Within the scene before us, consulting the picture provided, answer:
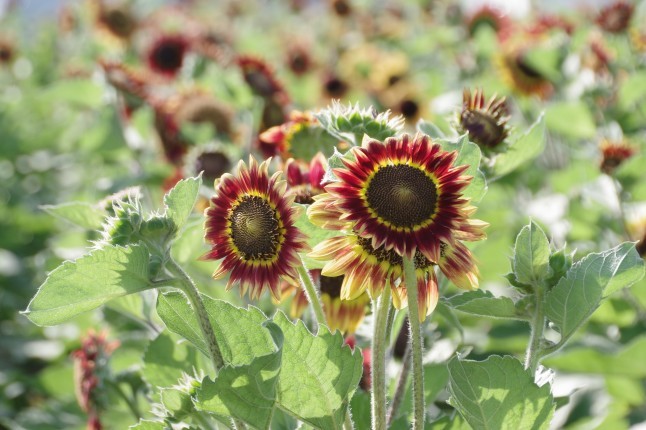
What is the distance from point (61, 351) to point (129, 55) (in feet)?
5.29

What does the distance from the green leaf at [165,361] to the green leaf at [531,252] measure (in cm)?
38

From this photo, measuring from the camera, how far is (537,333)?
756mm

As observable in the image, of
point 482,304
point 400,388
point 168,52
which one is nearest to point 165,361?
point 400,388

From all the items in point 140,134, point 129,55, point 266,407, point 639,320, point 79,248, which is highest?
point 129,55

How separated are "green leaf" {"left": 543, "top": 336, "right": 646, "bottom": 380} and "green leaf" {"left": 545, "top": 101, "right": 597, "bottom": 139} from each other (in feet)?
2.00

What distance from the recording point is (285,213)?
732 mm

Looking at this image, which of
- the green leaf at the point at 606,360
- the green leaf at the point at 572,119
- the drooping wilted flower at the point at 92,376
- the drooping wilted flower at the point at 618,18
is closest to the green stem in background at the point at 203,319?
the drooping wilted flower at the point at 92,376

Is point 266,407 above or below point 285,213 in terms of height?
below

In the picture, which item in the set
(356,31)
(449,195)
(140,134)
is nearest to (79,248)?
(140,134)

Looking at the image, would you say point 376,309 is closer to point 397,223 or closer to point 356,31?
point 397,223

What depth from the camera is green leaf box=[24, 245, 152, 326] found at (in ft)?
2.15

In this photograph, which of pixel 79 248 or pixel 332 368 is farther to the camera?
pixel 79 248

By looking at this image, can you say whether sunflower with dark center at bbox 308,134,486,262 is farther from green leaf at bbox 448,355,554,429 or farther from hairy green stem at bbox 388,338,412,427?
hairy green stem at bbox 388,338,412,427

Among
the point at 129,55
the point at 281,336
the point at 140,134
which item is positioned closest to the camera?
the point at 281,336
